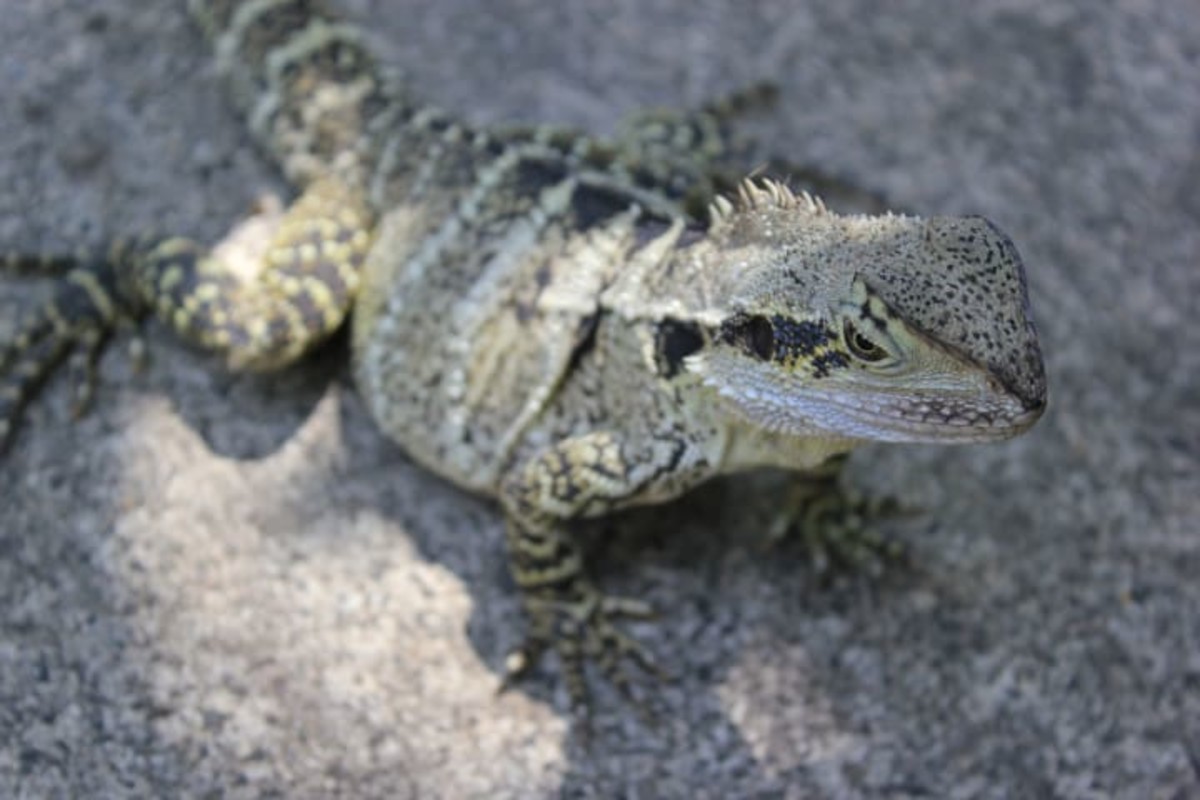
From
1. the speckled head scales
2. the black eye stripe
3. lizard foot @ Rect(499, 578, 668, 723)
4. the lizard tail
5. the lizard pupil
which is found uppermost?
the speckled head scales

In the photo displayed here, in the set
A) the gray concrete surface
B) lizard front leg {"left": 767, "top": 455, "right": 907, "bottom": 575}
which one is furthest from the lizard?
the gray concrete surface

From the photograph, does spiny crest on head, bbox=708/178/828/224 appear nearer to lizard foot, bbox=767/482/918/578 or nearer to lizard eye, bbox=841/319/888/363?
lizard eye, bbox=841/319/888/363

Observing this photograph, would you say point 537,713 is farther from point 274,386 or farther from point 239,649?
point 274,386

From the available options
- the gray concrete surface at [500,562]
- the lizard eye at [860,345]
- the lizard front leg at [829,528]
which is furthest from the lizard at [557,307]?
the gray concrete surface at [500,562]

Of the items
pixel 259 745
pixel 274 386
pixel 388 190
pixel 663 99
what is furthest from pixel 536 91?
pixel 259 745

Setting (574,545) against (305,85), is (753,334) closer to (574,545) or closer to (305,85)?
(574,545)

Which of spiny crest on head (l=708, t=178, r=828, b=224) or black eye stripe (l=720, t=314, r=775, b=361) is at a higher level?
spiny crest on head (l=708, t=178, r=828, b=224)

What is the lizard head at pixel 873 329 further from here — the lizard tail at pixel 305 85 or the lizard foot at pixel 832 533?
the lizard tail at pixel 305 85
